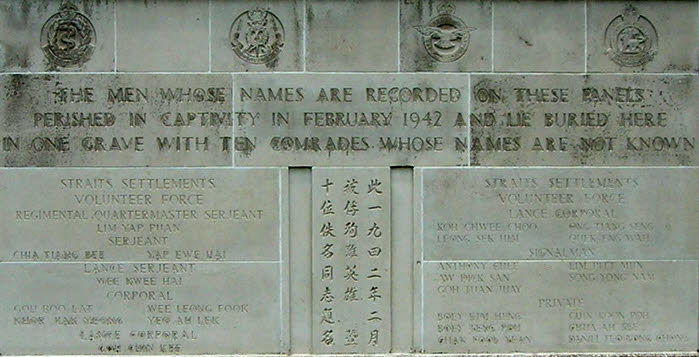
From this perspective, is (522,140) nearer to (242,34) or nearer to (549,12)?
(549,12)

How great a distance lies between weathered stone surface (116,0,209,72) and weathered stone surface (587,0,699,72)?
153 inches

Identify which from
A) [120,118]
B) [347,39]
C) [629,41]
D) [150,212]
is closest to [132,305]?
[150,212]

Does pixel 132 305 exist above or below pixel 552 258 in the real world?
below

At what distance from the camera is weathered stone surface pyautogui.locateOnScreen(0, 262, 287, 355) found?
8.12 meters

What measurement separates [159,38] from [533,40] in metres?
A: 3.71

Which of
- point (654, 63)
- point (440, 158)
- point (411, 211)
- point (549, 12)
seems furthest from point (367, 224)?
point (654, 63)

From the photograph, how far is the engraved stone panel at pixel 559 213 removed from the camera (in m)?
8.19

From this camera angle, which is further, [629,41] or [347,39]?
[629,41]

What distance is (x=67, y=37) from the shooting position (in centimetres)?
813

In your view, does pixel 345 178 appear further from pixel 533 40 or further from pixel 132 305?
pixel 132 305

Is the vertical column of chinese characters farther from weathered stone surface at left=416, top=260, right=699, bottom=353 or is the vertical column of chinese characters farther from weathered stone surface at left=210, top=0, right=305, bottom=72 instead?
weathered stone surface at left=210, top=0, right=305, bottom=72

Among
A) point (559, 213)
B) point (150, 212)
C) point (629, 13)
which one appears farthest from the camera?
point (629, 13)

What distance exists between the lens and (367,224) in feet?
26.8

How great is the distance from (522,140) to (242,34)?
9.72ft
